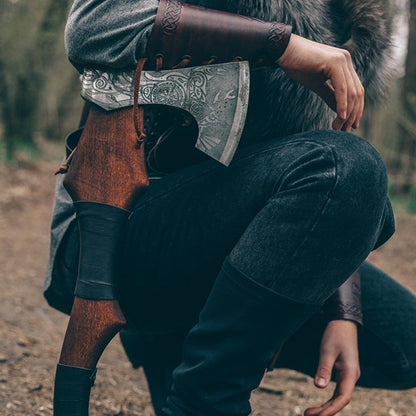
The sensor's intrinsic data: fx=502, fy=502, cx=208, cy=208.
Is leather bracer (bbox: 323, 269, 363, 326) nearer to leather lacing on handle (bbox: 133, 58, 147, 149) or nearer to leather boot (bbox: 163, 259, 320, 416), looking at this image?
leather boot (bbox: 163, 259, 320, 416)

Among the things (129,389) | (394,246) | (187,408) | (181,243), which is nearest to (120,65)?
(181,243)

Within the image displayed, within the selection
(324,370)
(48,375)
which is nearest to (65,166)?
(324,370)

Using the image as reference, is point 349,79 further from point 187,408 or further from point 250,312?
point 187,408

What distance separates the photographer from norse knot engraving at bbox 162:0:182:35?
91 centimetres

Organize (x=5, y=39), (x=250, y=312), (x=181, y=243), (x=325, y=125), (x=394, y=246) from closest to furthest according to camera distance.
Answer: (x=250, y=312), (x=181, y=243), (x=325, y=125), (x=394, y=246), (x=5, y=39)

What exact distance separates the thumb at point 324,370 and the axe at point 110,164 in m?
0.43

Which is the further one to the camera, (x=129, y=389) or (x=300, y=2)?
(x=129, y=389)

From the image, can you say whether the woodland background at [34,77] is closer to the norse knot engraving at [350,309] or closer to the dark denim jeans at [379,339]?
the dark denim jeans at [379,339]

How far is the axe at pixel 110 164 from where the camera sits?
0.91 m

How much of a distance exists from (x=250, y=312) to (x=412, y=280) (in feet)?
11.1

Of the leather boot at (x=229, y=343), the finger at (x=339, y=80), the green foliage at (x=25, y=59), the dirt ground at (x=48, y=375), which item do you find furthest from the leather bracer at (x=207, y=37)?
the green foliage at (x=25, y=59)

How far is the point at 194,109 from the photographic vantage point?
96 cm

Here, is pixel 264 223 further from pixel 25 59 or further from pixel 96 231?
pixel 25 59

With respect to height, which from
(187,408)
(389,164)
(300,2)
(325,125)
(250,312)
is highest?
(300,2)
